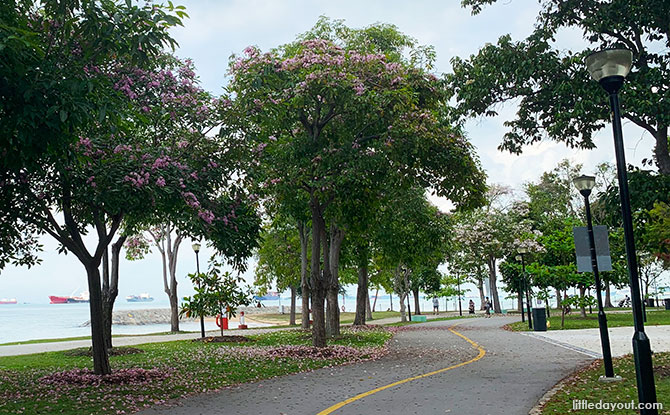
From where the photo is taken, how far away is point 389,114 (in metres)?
17.3

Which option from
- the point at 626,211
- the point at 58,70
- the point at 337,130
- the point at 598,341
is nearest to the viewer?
the point at 626,211

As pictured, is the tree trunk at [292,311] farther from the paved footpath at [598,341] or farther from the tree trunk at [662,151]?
the tree trunk at [662,151]

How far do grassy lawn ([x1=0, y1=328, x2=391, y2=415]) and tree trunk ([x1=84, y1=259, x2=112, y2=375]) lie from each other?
30 centimetres

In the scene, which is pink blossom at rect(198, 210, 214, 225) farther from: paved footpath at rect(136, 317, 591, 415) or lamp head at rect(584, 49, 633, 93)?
lamp head at rect(584, 49, 633, 93)

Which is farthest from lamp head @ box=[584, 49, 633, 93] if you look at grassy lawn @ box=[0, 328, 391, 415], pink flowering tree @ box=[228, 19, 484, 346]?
grassy lawn @ box=[0, 328, 391, 415]

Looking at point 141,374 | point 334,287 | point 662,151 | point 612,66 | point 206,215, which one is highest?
point 612,66

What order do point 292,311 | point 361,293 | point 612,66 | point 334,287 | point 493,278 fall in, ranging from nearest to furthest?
point 612,66 → point 334,287 → point 361,293 → point 292,311 → point 493,278

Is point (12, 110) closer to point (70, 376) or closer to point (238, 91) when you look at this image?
point (70, 376)

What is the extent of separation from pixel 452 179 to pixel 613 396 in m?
9.04

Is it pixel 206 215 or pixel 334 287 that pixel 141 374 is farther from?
pixel 334 287

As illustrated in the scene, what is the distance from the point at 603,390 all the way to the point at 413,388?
347cm

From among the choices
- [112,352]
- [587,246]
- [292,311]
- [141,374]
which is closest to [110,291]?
[112,352]

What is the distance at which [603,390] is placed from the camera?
10.1m

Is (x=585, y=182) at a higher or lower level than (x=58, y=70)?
lower
